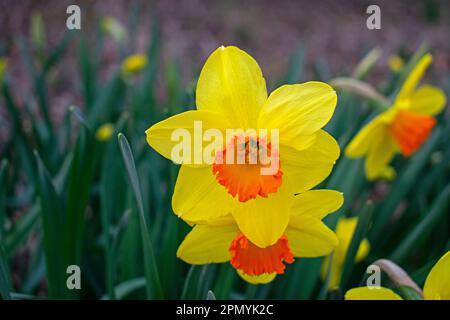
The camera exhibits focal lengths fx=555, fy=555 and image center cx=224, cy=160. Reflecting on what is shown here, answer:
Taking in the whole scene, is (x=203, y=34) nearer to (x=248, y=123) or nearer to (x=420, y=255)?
(x=420, y=255)

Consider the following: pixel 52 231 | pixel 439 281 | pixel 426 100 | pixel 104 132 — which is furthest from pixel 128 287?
pixel 426 100

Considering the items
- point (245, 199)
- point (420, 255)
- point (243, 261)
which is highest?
point (245, 199)

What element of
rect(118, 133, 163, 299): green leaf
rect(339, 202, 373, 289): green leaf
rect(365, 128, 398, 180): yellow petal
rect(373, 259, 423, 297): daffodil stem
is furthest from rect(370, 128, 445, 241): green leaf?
rect(118, 133, 163, 299): green leaf

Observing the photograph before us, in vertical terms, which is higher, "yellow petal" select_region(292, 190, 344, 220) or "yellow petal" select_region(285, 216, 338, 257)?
"yellow petal" select_region(292, 190, 344, 220)

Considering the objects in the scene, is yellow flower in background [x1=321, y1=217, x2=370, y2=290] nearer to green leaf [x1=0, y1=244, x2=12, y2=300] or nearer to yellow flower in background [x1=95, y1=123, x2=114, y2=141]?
green leaf [x1=0, y1=244, x2=12, y2=300]

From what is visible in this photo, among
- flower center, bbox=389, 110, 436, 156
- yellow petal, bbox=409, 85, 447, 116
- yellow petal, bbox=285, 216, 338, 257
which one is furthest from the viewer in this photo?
yellow petal, bbox=409, 85, 447, 116

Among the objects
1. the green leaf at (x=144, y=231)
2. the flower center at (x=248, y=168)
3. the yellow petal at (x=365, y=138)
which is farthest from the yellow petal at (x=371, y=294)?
the yellow petal at (x=365, y=138)

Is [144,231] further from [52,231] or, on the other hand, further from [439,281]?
[439,281]

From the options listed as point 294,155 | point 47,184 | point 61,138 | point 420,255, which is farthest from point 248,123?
point 61,138
